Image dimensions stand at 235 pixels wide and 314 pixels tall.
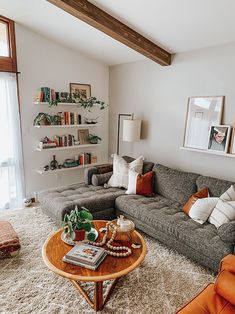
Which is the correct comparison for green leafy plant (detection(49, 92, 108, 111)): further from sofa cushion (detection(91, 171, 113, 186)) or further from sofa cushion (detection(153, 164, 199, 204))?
sofa cushion (detection(153, 164, 199, 204))

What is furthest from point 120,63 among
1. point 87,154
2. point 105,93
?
point 87,154

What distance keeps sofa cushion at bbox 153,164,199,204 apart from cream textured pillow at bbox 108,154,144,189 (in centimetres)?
29

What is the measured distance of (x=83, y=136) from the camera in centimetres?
457

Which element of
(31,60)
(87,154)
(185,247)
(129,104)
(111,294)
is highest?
(31,60)

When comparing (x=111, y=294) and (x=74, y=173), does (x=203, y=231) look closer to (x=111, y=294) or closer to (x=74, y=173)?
(x=111, y=294)

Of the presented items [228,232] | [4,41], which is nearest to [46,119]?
[4,41]

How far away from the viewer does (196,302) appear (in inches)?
58.1

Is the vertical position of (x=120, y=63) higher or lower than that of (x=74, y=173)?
higher

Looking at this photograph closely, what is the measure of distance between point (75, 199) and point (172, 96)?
2.09 meters

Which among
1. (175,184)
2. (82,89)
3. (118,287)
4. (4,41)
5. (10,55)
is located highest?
(4,41)

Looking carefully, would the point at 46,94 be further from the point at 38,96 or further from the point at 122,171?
the point at 122,171

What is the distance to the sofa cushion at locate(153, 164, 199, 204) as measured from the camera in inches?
120

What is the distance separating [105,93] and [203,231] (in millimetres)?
3347

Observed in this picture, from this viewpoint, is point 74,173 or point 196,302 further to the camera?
point 74,173
